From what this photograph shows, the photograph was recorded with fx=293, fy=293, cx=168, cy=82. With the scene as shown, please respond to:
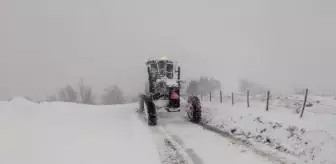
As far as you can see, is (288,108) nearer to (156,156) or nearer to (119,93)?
(156,156)

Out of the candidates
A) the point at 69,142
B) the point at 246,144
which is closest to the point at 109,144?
the point at 69,142

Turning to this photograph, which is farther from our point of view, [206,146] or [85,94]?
[85,94]

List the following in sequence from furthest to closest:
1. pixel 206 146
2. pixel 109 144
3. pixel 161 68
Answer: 1. pixel 161 68
2. pixel 109 144
3. pixel 206 146

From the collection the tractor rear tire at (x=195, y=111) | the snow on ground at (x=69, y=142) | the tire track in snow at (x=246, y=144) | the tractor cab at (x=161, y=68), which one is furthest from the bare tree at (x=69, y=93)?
the tire track in snow at (x=246, y=144)

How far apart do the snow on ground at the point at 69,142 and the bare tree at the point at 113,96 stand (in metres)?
Result: 83.2

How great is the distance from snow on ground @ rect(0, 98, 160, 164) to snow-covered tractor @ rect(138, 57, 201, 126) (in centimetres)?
125

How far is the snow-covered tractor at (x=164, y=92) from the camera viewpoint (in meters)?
15.7

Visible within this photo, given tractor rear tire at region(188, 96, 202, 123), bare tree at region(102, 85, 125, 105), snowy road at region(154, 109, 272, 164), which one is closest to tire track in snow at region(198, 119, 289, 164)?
snowy road at region(154, 109, 272, 164)

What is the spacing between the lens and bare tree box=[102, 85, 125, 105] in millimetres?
98750

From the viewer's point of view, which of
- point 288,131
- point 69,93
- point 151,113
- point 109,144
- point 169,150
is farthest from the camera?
point 69,93

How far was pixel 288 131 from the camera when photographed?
10.6 metres

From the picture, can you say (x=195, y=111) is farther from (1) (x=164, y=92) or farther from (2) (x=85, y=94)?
(2) (x=85, y=94)

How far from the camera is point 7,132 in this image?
11.1 meters

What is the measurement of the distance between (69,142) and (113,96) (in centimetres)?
9232
